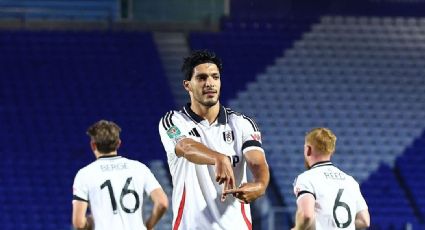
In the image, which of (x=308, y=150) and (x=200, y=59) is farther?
(x=308, y=150)

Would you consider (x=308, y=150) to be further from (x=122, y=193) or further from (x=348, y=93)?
(x=348, y=93)

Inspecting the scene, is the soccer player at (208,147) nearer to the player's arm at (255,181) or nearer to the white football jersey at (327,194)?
the player's arm at (255,181)

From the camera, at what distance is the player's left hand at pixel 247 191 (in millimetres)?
3695

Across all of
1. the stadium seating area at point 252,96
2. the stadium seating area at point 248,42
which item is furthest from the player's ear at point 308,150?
the stadium seating area at point 248,42

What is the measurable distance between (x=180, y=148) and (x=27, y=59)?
38.7ft

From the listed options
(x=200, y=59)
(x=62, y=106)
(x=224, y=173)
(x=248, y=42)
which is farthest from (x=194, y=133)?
(x=248, y=42)

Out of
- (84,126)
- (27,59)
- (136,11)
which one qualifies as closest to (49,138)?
(84,126)

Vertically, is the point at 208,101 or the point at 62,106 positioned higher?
the point at 208,101

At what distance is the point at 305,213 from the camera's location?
5344 millimetres

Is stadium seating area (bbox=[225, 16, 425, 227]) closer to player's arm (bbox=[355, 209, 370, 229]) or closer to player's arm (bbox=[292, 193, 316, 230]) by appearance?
player's arm (bbox=[355, 209, 370, 229])

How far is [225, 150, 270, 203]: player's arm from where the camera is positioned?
3717mm

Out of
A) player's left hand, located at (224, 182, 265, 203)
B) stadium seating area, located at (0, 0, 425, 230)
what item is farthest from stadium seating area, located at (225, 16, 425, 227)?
player's left hand, located at (224, 182, 265, 203)

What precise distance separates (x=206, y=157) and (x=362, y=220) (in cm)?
208

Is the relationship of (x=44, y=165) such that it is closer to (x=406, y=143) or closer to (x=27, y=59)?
(x=27, y=59)
